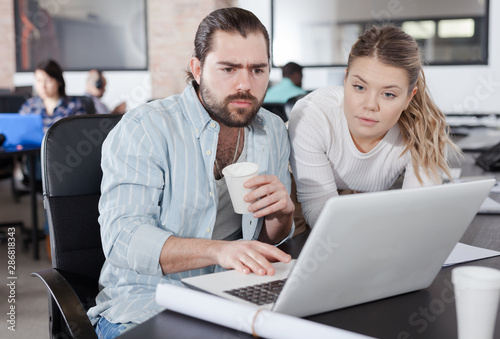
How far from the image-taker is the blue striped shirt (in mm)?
1160

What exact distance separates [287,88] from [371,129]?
3529 millimetres

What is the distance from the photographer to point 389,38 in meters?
1.49

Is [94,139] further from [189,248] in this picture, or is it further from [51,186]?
[189,248]

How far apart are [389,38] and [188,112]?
0.59 m

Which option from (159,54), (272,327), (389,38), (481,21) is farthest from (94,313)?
(481,21)

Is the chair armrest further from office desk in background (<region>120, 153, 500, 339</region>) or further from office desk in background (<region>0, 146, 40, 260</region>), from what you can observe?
office desk in background (<region>0, 146, 40, 260</region>)

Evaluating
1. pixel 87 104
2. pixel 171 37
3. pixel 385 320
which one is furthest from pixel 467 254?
pixel 171 37

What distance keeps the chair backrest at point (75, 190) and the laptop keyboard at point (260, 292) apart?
Answer: 2.04 feet

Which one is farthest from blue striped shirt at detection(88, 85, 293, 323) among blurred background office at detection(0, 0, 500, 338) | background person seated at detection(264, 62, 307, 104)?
blurred background office at detection(0, 0, 500, 338)

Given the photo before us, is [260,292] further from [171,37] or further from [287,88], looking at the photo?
[171,37]

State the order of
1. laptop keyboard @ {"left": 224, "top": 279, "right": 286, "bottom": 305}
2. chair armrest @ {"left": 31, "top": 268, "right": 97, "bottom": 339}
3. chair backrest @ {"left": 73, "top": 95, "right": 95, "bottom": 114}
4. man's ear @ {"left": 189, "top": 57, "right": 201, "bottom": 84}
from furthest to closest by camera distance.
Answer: chair backrest @ {"left": 73, "top": 95, "right": 95, "bottom": 114}, man's ear @ {"left": 189, "top": 57, "right": 201, "bottom": 84}, chair armrest @ {"left": 31, "top": 268, "right": 97, "bottom": 339}, laptop keyboard @ {"left": 224, "top": 279, "right": 286, "bottom": 305}

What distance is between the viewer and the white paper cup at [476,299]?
0.62 meters

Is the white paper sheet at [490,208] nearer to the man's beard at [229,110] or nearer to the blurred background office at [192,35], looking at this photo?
the man's beard at [229,110]

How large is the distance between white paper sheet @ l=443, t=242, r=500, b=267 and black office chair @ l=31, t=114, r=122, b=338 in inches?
33.0
